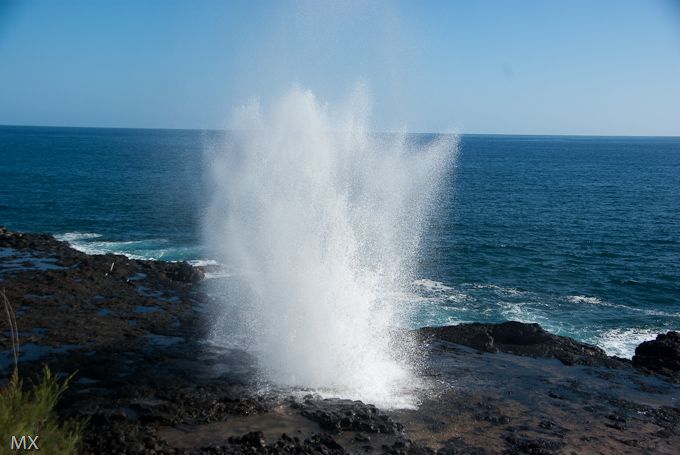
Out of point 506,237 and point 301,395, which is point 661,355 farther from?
point 506,237

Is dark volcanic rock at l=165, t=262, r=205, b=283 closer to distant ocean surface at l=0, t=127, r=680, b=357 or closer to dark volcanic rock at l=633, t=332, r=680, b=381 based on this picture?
distant ocean surface at l=0, t=127, r=680, b=357

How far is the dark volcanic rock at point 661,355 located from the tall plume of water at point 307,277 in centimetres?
1076

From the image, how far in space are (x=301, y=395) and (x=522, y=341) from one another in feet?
40.5

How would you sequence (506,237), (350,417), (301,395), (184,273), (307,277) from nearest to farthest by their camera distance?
1. (350,417)
2. (301,395)
3. (307,277)
4. (184,273)
5. (506,237)

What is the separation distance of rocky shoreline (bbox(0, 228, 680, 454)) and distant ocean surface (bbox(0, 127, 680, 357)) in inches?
185

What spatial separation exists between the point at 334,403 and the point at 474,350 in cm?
940

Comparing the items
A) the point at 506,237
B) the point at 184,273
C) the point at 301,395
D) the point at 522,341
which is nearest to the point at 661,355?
the point at 522,341

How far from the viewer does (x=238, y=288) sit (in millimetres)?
31953

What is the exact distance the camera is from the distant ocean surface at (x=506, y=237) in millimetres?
32188

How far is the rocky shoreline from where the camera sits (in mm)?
16484

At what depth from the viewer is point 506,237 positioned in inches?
1941

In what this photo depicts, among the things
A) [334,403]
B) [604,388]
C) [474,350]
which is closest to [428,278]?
[474,350]

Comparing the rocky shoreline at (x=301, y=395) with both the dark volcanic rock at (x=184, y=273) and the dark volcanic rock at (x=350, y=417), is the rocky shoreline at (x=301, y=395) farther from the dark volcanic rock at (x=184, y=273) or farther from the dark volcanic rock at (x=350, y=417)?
the dark volcanic rock at (x=184, y=273)

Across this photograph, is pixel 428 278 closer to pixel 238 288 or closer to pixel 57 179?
pixel 238 288
